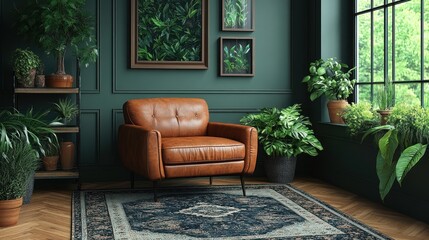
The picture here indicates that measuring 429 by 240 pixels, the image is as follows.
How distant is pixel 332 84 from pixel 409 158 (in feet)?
5.19

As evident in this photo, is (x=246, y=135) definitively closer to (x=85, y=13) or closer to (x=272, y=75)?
(x=272, y=75)

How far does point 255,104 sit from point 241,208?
1672 millimetres

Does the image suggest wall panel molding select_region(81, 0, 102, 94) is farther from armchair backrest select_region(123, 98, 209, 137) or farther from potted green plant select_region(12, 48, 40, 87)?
potted green plant select_region(12, 48, 40, 87)

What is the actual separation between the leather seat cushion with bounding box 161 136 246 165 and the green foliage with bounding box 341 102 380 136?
2.90 feet

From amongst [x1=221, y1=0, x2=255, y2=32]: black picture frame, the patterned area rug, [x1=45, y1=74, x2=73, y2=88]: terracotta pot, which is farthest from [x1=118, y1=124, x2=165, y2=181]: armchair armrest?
[x1=221, y1=0, x2=255, y2=32]: black picture frame

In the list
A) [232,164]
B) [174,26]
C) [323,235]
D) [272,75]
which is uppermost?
[174,26]

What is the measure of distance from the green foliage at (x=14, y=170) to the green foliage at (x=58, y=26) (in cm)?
122

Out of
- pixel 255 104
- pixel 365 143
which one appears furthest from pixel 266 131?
pixel 365 143

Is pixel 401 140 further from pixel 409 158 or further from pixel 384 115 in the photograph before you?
pixel 384 115

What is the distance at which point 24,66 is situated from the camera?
14.1 feet

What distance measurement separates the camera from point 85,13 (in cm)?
450

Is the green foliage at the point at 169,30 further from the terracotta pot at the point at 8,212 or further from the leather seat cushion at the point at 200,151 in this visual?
the terracotta pot at the point at 8,212

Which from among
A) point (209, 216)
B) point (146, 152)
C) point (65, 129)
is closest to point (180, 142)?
point (146, 152)

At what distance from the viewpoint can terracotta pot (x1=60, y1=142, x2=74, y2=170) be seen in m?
4.47
